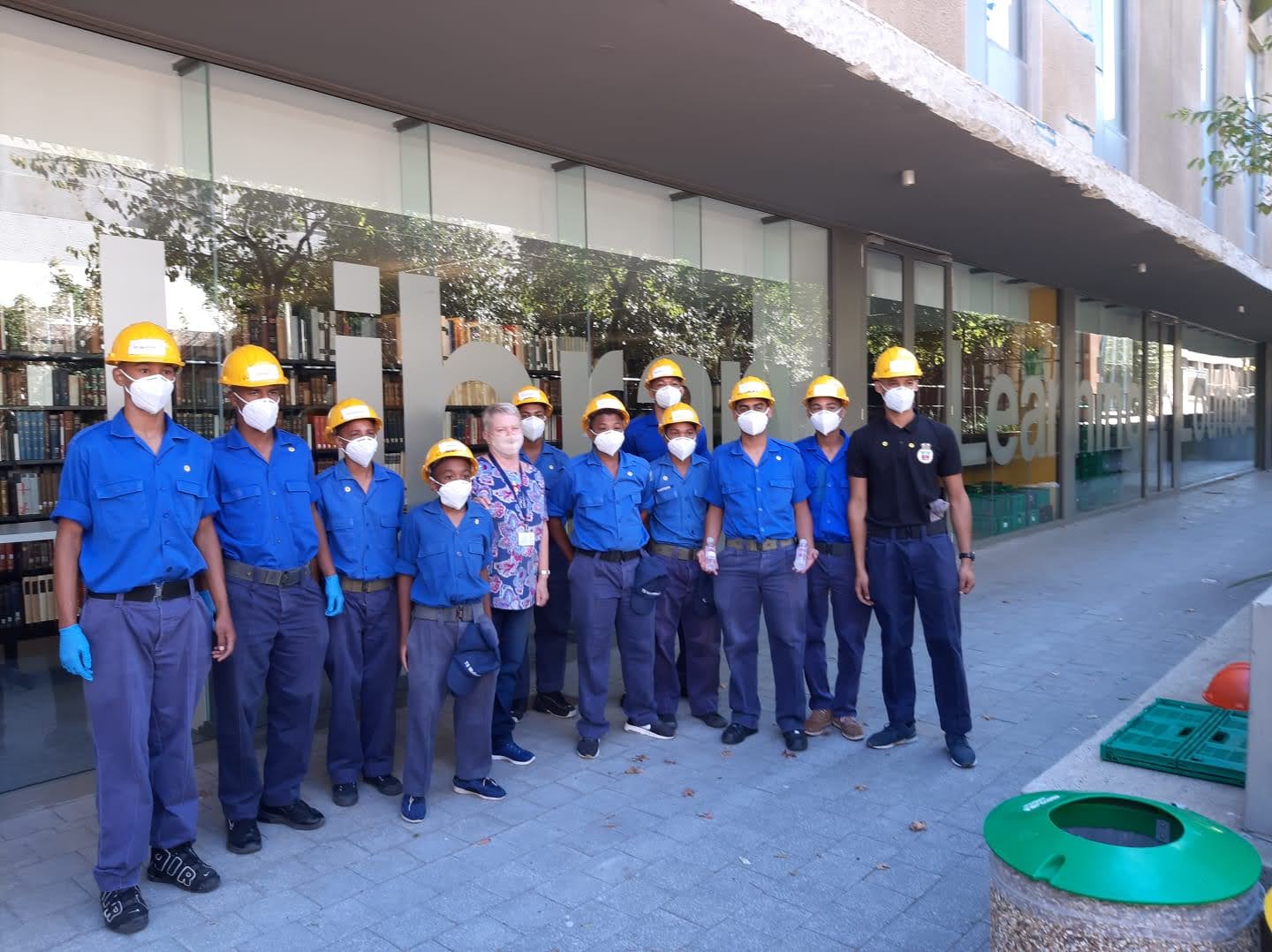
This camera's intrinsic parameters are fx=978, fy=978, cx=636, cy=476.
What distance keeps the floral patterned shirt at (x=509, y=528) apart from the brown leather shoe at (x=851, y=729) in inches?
71.6

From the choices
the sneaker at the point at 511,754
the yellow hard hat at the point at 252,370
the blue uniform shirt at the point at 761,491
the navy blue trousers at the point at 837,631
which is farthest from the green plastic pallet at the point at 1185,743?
the yellow hard hat at the point at 252,370

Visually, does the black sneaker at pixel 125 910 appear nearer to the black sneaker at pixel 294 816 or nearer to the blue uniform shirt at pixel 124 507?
the black sneaker at pixel 294 816

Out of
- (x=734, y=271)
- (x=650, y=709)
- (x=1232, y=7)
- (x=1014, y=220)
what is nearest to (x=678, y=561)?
(x=650, y=709)

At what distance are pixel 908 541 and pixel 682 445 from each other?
130 cm

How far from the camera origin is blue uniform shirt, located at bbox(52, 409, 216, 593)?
3.43 metres

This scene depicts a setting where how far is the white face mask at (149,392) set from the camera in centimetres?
352

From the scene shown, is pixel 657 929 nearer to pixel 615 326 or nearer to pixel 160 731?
pixel 160 731

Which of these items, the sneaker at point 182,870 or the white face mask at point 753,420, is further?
the white face mask at point 753,420

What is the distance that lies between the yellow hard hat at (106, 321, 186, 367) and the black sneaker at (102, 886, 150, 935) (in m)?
1.87

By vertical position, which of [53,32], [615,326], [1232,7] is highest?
[1232,7]

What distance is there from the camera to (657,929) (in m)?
3.34

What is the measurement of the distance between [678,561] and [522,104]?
9.58ft

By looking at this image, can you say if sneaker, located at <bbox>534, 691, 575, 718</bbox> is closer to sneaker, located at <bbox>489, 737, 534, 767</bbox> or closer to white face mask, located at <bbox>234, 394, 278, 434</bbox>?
sneaker, located at <bbox>489, 737, 534, 767</bbox>

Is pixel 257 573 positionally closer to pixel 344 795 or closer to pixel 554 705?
pixel 344 795
